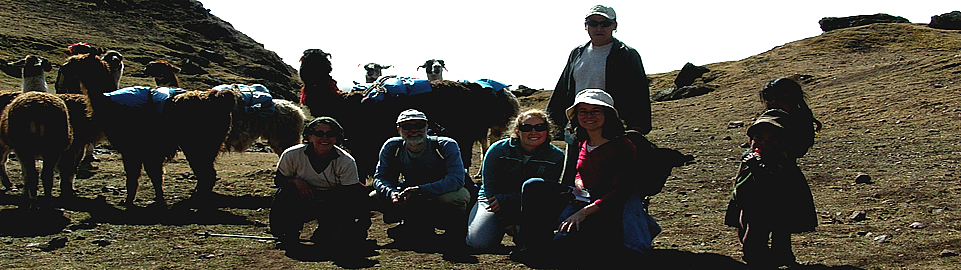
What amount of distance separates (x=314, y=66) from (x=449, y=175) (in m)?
3.34

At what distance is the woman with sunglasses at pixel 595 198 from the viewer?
15.8ft

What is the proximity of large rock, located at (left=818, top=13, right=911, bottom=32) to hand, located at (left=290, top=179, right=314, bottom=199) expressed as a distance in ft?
128

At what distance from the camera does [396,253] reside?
18.8 feet

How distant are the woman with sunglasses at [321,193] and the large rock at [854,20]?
127 ft

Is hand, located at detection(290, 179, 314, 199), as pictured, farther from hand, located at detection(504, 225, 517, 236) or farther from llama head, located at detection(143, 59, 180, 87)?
llama head, located at detection(143, 59, 180, 87)

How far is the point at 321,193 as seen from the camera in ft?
19.6

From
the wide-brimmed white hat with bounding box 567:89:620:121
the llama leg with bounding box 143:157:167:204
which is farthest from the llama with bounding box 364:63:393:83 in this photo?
the wide-brimmed white hat with bounding box 567:89:620:121

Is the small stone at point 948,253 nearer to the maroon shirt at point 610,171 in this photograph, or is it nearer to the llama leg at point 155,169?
the maroon shirt at point 610,171

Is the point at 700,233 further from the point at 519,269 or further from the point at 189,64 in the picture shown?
the point at 189,64

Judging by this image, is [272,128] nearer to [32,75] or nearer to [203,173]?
[203,173]

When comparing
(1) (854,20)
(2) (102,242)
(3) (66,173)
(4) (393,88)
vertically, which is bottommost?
(2) (102,242)

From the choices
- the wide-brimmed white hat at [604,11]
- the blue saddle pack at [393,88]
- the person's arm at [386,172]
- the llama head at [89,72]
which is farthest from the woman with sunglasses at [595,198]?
the llama head at [89,72]

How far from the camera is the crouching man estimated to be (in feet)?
19.7

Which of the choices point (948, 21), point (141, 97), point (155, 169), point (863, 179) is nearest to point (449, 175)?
point (155, 169)
